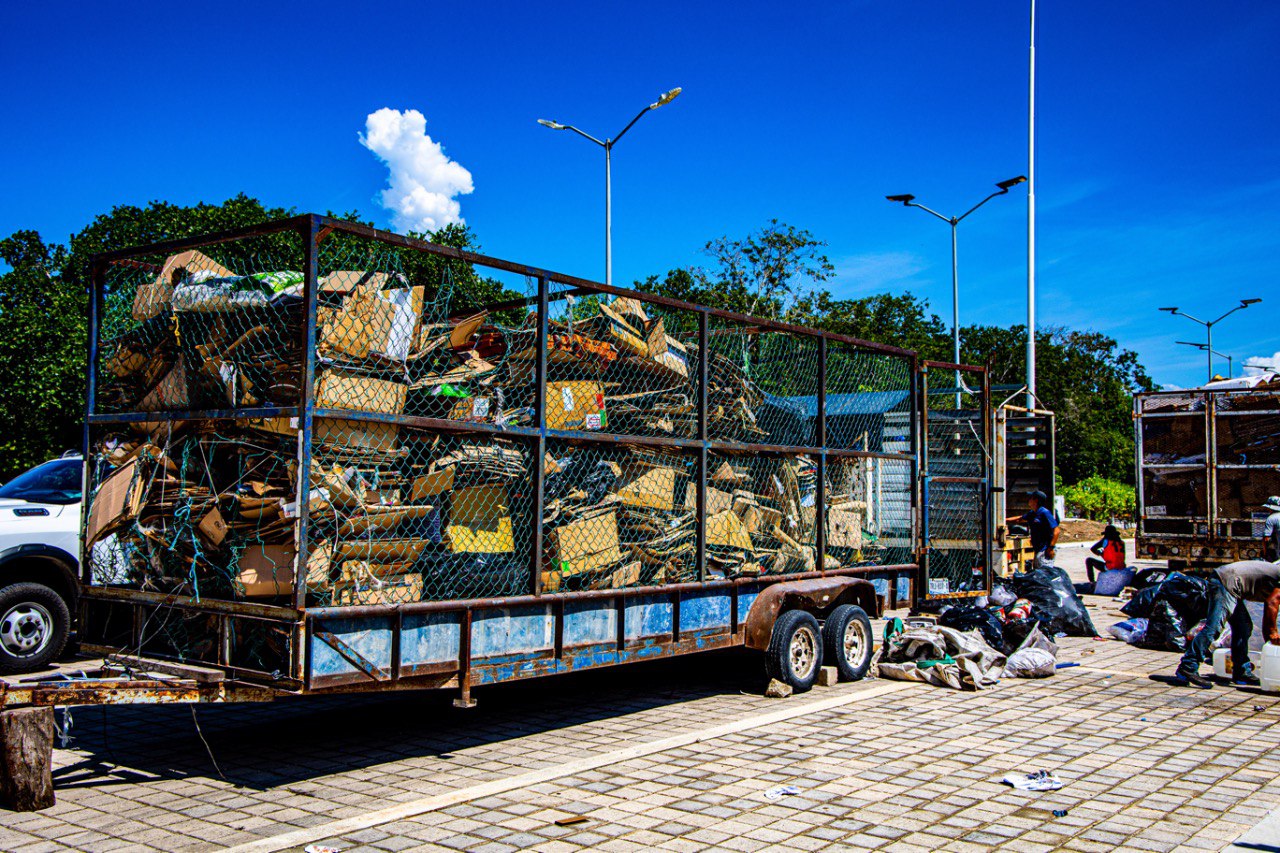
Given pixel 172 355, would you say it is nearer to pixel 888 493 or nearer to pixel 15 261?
pixel 888 493

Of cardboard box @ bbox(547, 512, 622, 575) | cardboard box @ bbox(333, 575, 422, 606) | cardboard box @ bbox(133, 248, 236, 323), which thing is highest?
cardboard box @ bbox(133, 248, 236, 323)

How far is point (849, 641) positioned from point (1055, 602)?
4126mm

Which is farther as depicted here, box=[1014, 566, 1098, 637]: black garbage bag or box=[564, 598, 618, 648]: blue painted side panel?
box=[1014, 566, 1098, 637]: black garbage bag

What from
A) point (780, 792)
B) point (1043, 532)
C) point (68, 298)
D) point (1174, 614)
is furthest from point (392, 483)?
point (68, 298)

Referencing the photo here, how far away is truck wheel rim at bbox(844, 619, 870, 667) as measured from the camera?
917 centimetres

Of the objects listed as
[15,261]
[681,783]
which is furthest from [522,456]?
[15,261]

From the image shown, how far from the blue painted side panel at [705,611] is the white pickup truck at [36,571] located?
522 cm

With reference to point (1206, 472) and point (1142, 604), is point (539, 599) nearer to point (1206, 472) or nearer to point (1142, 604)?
point (1142, 604)

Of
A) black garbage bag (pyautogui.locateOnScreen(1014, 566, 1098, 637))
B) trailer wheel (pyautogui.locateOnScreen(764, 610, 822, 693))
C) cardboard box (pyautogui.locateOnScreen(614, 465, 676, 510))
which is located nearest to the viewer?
cardboard box (pyautogui.locateOnScreen(614, 465, 676, 510))

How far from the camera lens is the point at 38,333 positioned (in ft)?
59.0

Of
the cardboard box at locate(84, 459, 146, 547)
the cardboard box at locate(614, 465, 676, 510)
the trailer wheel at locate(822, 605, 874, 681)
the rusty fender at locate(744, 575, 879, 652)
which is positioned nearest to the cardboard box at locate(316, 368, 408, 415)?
the cardboard box at locate(84, 459, 146, 547)

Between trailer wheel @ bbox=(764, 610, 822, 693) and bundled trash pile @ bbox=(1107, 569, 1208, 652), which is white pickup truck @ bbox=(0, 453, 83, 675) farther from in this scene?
bundled trash pile @ bbox=(1107, 569, 1208, 652)

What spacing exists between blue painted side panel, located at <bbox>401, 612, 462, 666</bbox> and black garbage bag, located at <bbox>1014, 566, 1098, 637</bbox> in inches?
326

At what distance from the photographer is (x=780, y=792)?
225 inches
